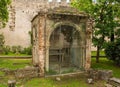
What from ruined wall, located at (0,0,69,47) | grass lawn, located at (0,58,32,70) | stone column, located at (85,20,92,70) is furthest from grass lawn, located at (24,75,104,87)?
ruined wall, located at (0,0,69,47)

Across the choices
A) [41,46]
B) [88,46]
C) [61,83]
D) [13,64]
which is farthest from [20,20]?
[61,83]

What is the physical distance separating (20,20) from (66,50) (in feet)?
37.8

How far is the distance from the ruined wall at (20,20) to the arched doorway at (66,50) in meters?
9.80

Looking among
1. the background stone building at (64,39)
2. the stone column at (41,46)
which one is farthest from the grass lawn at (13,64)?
the stone column at (41,46)

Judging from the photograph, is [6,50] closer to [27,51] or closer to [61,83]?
[27,51]

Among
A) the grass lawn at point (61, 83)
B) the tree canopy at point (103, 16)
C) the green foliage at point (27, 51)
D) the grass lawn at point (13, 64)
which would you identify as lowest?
the grass lawn at point (61, 83)

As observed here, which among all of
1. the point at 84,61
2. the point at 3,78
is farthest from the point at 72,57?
the point at 3,78

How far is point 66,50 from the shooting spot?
16.4 m

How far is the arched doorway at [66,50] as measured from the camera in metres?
14.6

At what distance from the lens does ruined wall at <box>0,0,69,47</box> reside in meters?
25.3

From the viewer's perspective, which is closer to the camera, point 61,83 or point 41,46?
point 61,83

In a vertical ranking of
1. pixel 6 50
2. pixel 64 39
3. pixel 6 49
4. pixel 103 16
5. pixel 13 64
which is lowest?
pixel 13 64

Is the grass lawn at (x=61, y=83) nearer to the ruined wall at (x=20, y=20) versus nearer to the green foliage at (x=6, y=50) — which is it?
the green foliage at (x=6, y=50)

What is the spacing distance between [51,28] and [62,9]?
1.71 m
